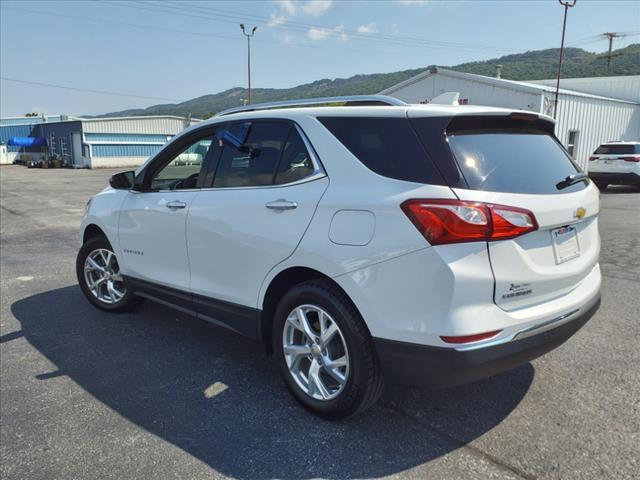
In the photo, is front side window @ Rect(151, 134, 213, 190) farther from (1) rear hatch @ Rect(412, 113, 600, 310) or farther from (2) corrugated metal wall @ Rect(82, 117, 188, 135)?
(2) corrugated metal wall @ Rect(82, 117, 188, 135)

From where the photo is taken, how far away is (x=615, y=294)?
17.5 ft

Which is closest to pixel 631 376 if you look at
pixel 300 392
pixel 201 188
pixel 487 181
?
pixel 487 181

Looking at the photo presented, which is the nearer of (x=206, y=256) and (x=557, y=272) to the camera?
Answer: (x=557, y=272)

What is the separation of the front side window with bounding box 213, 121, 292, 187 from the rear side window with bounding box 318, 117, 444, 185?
0.45 m

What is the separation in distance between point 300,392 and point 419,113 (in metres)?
1.76

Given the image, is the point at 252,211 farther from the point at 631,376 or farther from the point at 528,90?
the point at 528,90

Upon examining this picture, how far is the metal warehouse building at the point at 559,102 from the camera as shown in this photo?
2134 cm

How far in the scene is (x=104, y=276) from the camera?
4.81 metres

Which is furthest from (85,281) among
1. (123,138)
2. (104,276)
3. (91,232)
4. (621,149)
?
(123,138)

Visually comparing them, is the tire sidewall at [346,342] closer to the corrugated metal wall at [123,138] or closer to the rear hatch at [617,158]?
the rear hatch at [617,158]

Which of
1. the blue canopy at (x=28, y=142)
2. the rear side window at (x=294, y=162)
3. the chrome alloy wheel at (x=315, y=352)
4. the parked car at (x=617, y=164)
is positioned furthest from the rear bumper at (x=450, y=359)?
the blue canopy at (x=28, y=142)

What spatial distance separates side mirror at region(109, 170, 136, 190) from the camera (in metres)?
4.41

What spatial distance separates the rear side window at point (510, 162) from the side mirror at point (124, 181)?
117 inches

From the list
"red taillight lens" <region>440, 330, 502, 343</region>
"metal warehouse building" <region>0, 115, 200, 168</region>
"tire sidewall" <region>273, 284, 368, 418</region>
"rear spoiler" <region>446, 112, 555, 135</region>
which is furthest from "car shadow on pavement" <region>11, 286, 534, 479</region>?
"metal warehouse building" <region>0, 115, 200, 168</region>
